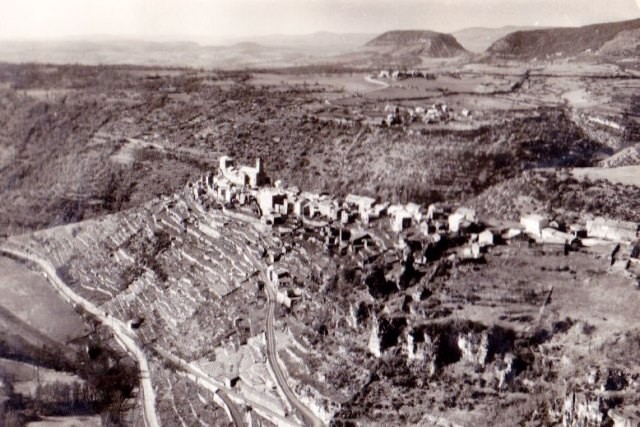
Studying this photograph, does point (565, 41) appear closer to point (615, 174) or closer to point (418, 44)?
point (615, 174)

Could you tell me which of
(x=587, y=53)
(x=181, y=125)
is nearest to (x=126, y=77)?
(x=181, y=125)

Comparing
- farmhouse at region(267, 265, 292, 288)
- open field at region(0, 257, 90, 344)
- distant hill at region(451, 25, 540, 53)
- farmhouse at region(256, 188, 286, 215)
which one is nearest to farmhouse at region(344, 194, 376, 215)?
farmhouse at region(256, 188, 286, 215)

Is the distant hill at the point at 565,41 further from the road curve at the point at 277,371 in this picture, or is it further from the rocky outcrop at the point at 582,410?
the road curve at the point at 277,371

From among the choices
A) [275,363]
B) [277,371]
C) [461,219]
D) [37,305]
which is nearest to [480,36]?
[461,219]

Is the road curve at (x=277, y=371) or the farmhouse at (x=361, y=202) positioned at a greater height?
the farmhouse at (x=361, y=202)

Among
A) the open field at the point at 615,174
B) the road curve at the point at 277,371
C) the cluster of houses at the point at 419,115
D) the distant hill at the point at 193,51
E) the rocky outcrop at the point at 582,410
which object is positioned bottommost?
the road curve at the point at 277,371

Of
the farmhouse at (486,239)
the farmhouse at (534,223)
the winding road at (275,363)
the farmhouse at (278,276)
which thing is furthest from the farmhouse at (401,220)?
the winding road at (275,363)
